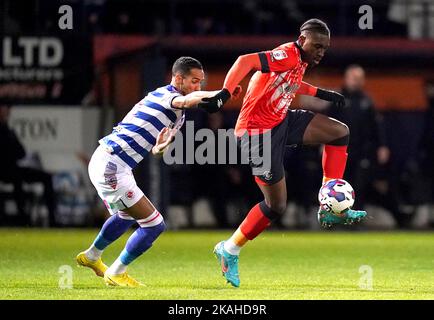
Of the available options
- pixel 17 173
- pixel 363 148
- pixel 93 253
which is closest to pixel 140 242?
pixel 93 253

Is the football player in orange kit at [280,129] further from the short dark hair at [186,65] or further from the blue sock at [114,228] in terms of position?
the blue sock at [114,228]

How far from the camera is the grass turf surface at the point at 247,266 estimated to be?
8.91 metres

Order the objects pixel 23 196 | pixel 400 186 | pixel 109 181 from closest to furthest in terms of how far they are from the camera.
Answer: pixel 109 181
pixel 23 196
pixel 400 186

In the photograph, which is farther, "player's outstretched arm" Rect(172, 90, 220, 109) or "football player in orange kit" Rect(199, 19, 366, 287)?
"football player in orange kit" Rect(199, 19, 366, 287)

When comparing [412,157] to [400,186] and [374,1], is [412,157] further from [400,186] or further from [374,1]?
[374,1]

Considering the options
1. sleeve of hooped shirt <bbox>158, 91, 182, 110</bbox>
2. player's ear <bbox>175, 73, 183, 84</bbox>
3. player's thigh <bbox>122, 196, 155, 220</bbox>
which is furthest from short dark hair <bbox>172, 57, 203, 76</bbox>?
player's thigh <bbox>122, 196, 155, 220</bbox>

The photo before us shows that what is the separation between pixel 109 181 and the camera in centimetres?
927

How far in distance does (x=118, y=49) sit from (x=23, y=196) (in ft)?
8.74

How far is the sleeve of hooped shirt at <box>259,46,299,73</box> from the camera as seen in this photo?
30.3ft

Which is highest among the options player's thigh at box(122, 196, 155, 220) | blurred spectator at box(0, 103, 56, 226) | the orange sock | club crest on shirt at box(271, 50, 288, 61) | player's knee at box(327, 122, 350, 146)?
club crest on shirt at box(271, 50, 288, 61)

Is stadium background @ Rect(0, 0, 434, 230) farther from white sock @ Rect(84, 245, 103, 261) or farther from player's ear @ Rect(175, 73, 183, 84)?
player's ear @ Rect(175, 73, 183, 84)

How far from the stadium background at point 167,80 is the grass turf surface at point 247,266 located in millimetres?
1122

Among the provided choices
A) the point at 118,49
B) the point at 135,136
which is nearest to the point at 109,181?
the point at 135,136

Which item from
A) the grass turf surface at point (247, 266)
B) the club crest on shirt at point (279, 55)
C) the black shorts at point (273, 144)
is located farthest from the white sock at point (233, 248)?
the club crest on shirt at point (279, 55)
